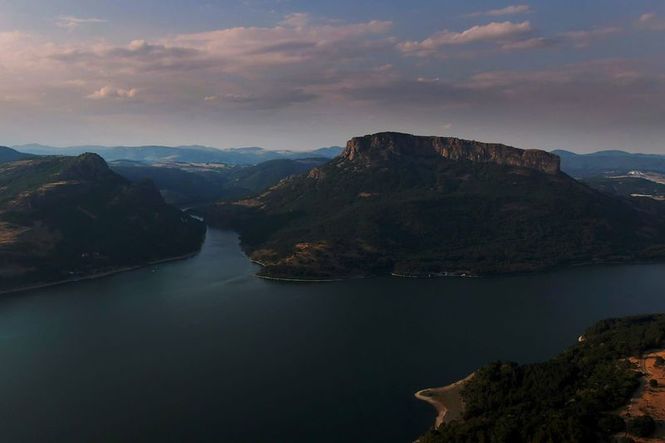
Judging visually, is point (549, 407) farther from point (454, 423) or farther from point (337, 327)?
point (337, 327)

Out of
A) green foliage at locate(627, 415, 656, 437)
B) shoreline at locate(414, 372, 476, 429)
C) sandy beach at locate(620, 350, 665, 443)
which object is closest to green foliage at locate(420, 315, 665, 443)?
green foliage at locate(627, 415, 656, 437)

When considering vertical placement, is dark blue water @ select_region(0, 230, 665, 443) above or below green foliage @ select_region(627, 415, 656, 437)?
below

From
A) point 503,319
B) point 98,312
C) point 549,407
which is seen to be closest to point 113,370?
point 98,312

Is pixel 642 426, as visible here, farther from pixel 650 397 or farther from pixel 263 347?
pixel 263 347

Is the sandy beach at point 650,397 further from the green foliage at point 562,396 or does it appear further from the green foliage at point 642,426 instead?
the green foliage at point 562,396

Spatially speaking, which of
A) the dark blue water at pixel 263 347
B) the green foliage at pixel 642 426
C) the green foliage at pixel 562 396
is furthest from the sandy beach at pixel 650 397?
the dark blue water at pixel 263 347

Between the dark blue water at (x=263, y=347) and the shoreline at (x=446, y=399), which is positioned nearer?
the shoreline at (x=446, y=399)

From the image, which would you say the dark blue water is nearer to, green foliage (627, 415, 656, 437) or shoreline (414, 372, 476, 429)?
shoreline (414, 372, 476, 429)
